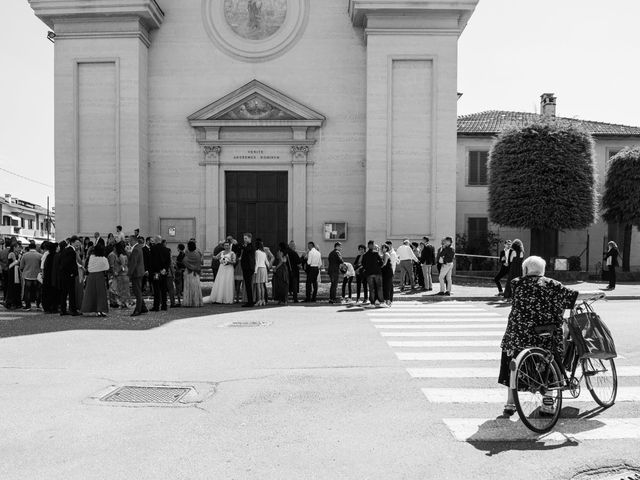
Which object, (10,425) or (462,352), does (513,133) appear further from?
(10,425)

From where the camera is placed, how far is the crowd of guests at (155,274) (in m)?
15.4

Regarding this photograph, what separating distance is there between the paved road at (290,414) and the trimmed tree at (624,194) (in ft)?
69.9

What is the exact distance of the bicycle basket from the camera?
6.65 metres

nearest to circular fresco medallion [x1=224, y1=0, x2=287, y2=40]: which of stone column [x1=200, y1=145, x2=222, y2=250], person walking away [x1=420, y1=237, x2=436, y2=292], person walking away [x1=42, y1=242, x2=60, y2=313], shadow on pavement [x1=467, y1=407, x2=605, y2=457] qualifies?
stone column [x1=200, y1=145, x2=222, y2=250]

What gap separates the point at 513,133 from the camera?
29078 millimetres

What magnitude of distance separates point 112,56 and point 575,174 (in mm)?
19868

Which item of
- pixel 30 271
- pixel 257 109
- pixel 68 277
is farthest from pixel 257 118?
pixel 68 277

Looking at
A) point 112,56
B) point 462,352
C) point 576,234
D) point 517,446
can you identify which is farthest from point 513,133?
point 517,446

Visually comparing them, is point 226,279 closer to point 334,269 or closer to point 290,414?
point 334,269

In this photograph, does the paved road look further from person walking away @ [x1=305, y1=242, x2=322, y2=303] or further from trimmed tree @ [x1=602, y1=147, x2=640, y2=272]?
trimmed tree @ [x1=602, y1=147, x2=640, y2=272]

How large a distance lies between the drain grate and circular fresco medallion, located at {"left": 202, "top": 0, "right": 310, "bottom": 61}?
2118 cm

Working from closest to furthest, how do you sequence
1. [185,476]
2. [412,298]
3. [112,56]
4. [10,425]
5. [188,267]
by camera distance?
[185,476] → [10,425] → [188,267] → [412,298] → [112,56]

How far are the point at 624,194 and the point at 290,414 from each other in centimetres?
2889

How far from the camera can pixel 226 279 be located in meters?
18.2
